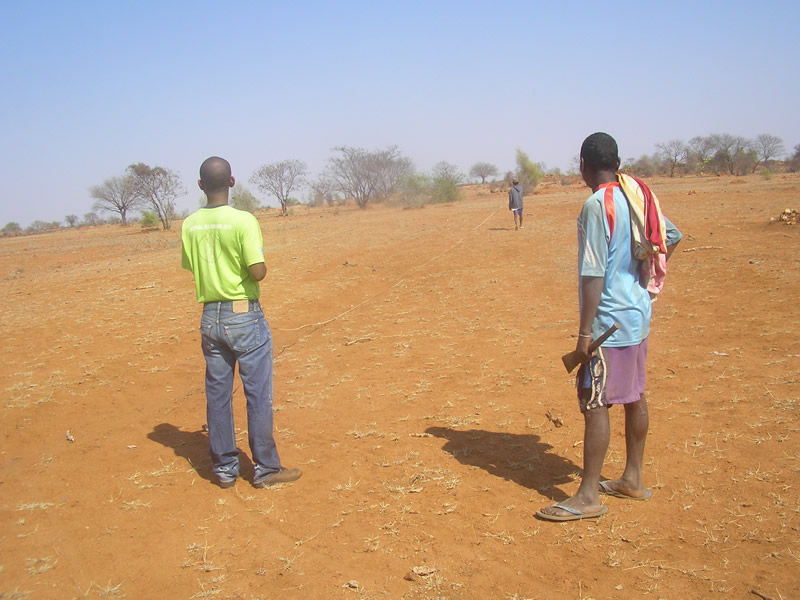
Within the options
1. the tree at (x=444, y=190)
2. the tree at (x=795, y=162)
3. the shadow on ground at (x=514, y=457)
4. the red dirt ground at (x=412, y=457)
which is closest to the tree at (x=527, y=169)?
the tree at (x=444, y=190)

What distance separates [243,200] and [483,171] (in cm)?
3534

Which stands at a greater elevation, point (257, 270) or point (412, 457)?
point (257, 270)

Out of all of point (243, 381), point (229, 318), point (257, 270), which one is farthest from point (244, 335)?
point (257, 270)

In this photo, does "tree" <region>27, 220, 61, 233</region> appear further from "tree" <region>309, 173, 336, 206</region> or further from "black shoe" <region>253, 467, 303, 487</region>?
"black shoe" <region>253, 467, 303, 487</region>

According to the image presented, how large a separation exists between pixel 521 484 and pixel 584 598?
112cm

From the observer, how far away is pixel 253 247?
12.4 ft

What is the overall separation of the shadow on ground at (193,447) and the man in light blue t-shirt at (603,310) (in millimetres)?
2257

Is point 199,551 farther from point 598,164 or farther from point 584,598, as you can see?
point 598,164

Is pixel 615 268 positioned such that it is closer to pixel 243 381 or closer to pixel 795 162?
pixel 243 381

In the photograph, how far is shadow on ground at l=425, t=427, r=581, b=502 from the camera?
3.80 metres

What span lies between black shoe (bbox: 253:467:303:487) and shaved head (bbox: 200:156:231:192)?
193 cm

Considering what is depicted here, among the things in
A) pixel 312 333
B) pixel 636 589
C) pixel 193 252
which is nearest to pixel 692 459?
pixel 636 589

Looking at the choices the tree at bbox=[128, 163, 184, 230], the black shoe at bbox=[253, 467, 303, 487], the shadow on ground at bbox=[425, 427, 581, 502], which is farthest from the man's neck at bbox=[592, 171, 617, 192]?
the tree at bbox=[128, 163, 184, 230]

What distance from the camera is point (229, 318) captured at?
383 cm
